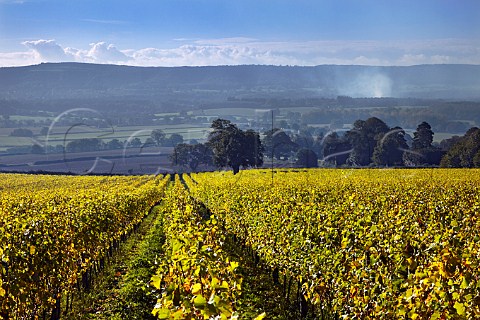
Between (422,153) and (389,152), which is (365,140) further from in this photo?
Answer: (422,153)

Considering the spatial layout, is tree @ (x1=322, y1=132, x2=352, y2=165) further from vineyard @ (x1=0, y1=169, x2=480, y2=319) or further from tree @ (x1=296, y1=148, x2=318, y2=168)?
vineyard @ (x1=0, y1=169, x2=480, y2=319)

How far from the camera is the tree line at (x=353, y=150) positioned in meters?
85.3

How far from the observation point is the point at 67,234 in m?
14.5

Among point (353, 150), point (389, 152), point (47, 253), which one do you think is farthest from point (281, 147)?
point (47, 253)

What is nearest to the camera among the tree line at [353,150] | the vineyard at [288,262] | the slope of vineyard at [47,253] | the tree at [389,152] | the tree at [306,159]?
the vineyard at [288,262]

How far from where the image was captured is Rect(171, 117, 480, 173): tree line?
85.3 meters

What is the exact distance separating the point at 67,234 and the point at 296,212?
586 cm

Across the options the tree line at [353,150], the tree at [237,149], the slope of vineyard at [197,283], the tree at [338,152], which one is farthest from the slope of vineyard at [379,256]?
the tree at [338,152]

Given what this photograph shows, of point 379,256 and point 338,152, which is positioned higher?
point 379,256

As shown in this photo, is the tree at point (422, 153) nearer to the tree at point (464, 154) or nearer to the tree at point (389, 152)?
the tree at point (389, 152)

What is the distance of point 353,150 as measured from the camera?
122 meters

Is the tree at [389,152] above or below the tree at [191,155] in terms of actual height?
above

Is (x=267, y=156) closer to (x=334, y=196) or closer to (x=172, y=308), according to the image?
(x=334, y=196)

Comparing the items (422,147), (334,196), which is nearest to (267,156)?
(422,147)
